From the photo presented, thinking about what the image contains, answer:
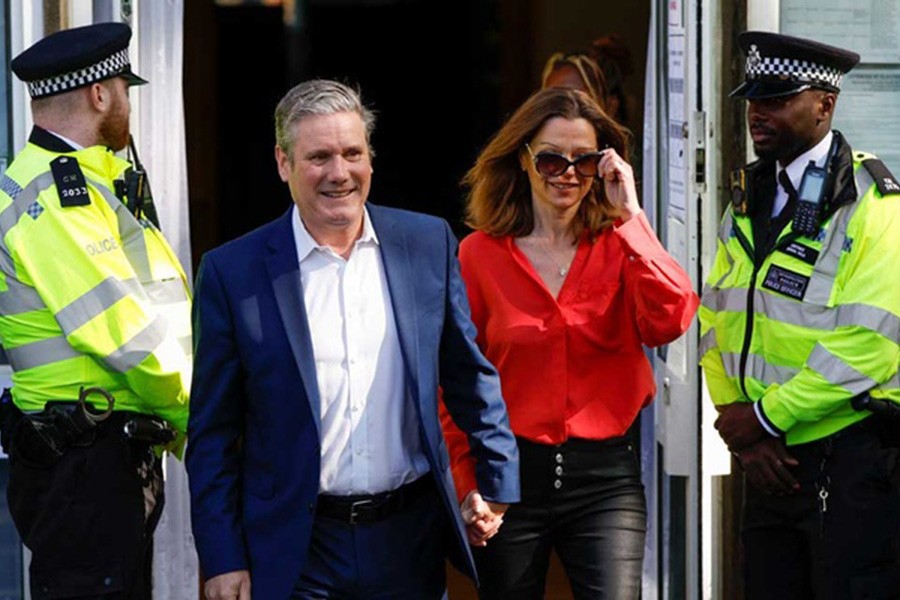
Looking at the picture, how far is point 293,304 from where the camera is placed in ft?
12.3

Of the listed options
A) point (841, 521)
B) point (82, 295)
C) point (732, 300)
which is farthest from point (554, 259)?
point (82, 295)

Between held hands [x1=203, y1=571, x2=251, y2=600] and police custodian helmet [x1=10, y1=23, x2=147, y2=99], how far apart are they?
4.86ft

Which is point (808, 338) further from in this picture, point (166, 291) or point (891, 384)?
point (166, 291)

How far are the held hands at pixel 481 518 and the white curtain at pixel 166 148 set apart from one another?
160 centimetres

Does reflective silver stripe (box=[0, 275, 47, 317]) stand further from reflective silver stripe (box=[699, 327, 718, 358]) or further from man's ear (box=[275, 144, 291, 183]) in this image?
reflective silver stripe (box=[699, 327, 718, 358])

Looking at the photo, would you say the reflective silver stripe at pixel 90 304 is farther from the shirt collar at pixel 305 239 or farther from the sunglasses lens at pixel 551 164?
the sunglasses lens at pixel 551 164

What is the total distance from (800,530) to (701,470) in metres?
1.02

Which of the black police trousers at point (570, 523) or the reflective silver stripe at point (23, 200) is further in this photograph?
the reflective silver stripe at point (23, 200)

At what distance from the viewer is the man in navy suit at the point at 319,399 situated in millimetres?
3723

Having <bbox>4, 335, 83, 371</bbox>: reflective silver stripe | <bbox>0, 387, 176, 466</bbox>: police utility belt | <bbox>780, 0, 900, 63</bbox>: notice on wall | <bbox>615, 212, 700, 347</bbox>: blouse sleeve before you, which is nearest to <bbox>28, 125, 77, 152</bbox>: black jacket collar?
<bbox>4, 335, 83, 371</bbox>: reflective silver stripe

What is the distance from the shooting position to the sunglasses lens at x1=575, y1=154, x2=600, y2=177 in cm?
433

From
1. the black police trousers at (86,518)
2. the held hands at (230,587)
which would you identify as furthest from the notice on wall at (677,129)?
the held hands at (230,587)

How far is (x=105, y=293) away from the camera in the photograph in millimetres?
4254

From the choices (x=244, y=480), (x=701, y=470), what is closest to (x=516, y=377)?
(x=244, y=480)
